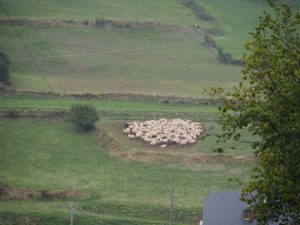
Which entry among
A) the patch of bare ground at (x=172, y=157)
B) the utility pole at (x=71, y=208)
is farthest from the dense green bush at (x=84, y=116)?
the utility pole at (x=71, y=208)

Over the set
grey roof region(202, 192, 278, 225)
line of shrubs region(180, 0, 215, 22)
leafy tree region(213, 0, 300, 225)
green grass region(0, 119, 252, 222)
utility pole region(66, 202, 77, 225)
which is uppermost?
leafy tree region(213, 0, 300, 225)

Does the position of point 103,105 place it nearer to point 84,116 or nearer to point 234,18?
point 84,116

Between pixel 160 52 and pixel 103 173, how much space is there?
70.1 feet

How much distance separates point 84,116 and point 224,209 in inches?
616

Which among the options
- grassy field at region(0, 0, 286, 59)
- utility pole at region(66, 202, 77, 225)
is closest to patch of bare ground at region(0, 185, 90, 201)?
utility pole at region(66, 202, 77, 225)

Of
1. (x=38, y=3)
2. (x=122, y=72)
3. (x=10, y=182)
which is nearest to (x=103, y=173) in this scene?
(x=10, y=182)

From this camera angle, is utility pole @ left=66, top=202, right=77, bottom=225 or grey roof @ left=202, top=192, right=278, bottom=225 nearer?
grey roof @ left=202, top=192, right=278, bottom=225

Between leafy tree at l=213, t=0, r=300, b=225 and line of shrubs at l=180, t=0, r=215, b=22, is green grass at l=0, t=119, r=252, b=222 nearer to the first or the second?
leafy tree at l=213, t=0, r=300, b=225

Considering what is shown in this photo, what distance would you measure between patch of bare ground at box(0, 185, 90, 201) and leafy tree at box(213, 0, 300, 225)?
20.0m

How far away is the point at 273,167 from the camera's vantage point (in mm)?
19688

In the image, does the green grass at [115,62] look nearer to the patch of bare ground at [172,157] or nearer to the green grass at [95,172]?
the green grass at [95,172]

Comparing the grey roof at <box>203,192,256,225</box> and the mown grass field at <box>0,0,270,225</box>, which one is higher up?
the grey roof at <box>203,192,256,225</box>

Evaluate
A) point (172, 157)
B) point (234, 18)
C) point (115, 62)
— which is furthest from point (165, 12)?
point (172, 157)

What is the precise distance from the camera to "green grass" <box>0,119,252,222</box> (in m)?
40.6
